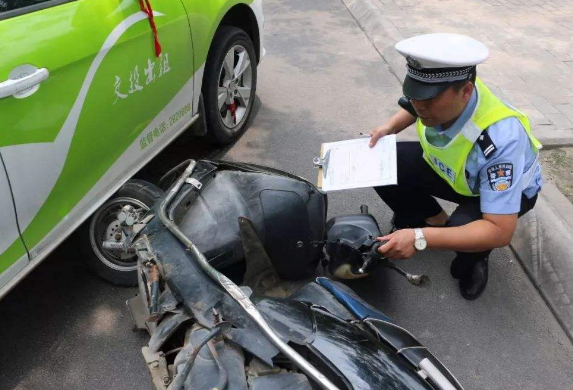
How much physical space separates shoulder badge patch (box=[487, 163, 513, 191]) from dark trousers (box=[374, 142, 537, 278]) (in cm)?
34

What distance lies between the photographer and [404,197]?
2828 millimetres

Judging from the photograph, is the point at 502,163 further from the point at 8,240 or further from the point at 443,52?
the point at 8,240

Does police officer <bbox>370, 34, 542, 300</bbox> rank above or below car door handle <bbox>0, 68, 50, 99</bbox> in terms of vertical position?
below

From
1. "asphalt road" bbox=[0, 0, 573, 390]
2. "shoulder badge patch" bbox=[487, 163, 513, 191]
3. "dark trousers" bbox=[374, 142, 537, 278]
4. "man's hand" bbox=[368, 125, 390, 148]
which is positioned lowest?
"asphalt road" bbox=[0, 0, 573, 390]

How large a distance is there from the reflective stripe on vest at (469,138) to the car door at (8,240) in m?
1.73

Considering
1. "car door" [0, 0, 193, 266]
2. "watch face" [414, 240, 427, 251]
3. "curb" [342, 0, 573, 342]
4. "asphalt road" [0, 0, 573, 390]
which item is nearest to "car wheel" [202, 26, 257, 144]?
"asphalt road" [0, 0, 573, 390]

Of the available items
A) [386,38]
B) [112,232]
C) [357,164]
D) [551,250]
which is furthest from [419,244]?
[386,38]

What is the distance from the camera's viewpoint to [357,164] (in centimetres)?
255

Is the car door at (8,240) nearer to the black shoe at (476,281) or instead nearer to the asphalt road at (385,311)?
the asphalt road at (385,311)

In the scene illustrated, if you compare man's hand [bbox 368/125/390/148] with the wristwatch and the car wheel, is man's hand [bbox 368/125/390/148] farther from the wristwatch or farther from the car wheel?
the car wheel

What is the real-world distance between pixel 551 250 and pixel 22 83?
8.44ft

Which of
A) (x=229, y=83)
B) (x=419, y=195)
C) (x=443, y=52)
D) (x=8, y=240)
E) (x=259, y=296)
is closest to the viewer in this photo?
(x=259, y=296)

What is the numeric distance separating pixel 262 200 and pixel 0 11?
1.21 metres

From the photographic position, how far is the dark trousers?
8.55 ft
